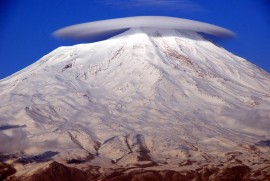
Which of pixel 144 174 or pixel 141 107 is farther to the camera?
pixel 141 107

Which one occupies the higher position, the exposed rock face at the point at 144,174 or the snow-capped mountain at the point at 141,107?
the snow-capped mountain at the point at 141,107

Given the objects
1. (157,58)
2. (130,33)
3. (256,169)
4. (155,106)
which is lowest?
(256,169)

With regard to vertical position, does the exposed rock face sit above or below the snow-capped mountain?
below

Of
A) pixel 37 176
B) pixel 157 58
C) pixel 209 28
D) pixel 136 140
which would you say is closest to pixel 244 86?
pixel 157 58

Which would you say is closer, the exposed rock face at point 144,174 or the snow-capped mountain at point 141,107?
the exposed rock face at point 144,174

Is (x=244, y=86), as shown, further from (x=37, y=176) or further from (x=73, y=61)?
(x=37, y=176)

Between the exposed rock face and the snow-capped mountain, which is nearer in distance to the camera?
the exposed rock face

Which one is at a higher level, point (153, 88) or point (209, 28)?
point (209, 28)

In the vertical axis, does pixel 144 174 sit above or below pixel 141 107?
below
